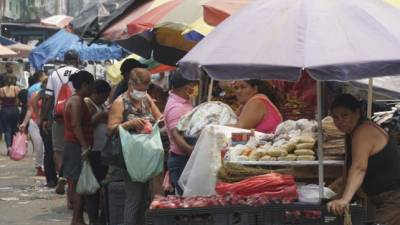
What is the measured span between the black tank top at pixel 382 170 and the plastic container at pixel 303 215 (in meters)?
0.44

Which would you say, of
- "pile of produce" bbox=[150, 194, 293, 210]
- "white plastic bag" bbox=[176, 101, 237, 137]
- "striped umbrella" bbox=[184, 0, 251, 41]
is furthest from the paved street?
"pile of produce" bbox=[150, 194, 293, 210]

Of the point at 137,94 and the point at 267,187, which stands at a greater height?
the point at 137,94

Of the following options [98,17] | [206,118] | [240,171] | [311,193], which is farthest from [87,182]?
[311,193]

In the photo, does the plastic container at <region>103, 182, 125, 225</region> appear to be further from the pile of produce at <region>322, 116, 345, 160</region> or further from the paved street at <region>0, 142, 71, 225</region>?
the pile of produce at <region>322, 116, 345, 160</region>

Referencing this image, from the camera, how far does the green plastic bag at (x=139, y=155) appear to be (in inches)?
296

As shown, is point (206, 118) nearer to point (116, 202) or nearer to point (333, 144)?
point (333, 144)

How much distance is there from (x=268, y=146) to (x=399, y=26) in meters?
1.37

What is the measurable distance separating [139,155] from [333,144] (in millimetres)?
2198

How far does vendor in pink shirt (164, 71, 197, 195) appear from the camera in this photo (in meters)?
7.52

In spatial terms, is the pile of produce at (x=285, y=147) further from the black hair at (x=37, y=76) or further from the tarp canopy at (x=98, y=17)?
the black hair at (x=37, y=76)

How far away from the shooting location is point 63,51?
17.9 meters

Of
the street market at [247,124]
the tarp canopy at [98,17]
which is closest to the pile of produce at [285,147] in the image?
the street market at [247,124]

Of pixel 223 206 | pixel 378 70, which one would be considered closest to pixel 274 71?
pixel 378 70

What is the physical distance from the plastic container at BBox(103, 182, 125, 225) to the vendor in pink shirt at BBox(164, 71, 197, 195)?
0.81m
